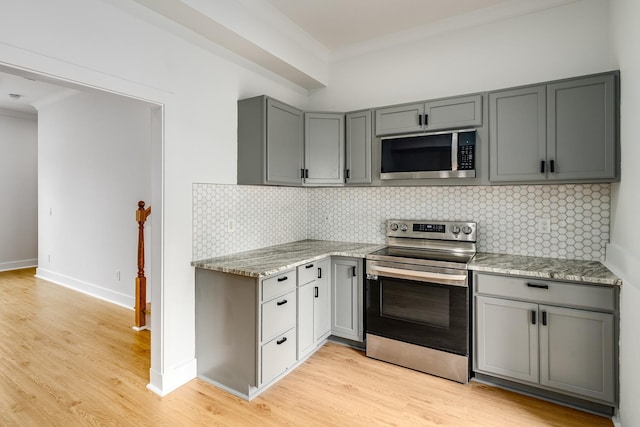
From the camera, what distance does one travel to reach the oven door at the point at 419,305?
248cm

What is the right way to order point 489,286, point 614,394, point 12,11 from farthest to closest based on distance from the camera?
point 489,286
point 614,394
point 12,11

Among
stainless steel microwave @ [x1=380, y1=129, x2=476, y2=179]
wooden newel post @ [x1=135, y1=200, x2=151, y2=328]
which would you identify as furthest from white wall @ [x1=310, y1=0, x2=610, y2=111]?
wooden newel post @ [x1=135, y1=200, x2=151, y2=328]

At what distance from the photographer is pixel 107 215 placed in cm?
435

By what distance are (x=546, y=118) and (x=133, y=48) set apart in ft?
9.74

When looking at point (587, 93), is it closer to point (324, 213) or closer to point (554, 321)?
point (554, 321)

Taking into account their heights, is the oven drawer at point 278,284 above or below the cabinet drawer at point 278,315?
above

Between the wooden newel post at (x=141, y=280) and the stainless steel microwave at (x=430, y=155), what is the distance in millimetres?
2637

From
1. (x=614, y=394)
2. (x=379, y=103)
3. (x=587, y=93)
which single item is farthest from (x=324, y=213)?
(x=614, y=394)

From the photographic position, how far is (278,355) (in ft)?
8.16

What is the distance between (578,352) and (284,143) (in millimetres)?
2751

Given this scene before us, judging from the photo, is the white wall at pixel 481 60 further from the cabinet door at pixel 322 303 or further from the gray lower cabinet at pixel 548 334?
the cabinet door at pixel 322 303

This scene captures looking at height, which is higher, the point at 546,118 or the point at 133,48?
the point at 133,48

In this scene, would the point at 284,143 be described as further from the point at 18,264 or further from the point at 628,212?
the point at 18,264

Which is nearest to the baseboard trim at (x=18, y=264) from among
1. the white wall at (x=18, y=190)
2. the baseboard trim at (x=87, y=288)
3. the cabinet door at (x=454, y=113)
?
the white wall at (x=18, y=190)
